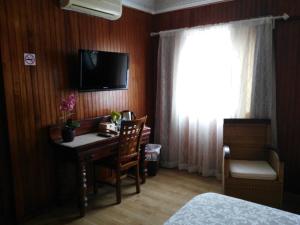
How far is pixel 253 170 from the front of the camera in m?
2.67

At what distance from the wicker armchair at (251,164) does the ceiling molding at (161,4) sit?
69.7 inches

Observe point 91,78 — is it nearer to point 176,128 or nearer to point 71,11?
point 71,11

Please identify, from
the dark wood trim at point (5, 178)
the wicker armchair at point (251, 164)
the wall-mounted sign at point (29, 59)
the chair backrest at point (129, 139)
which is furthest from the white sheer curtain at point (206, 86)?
the dark wood trim at point (5, 178)

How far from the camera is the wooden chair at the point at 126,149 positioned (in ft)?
9.29

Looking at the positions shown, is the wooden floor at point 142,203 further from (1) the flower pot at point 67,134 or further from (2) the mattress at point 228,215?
(2) the mattress at point 228,215

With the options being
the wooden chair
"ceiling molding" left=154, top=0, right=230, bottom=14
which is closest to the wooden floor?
the wooden chair

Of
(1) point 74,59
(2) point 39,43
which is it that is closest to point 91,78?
(1) point 74,59

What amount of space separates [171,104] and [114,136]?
1404 millimetres

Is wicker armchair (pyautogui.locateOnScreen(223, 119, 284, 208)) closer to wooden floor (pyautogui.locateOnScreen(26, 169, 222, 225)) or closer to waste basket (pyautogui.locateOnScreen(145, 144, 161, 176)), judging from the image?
wooden floor (pyautogui.locateOnScreen(26, 169, 222, 225))

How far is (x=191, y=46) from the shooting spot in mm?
3656

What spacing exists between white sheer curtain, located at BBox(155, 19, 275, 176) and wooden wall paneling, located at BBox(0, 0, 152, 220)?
3.99ft

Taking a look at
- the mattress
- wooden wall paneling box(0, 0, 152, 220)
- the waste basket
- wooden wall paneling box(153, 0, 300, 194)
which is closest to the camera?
the mattress

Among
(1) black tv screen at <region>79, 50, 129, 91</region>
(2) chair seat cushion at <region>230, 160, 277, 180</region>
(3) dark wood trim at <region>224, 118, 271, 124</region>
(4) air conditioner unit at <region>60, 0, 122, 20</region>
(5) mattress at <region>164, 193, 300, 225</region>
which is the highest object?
(4) air conditioner unit at <region>60, 0, 122, 20</region>

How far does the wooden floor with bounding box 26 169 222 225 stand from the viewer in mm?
2574
